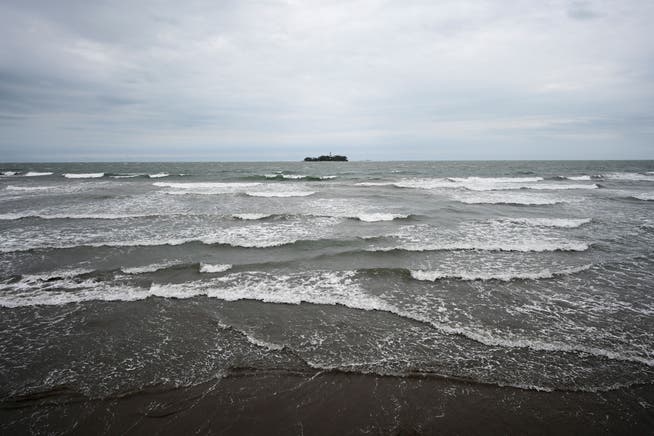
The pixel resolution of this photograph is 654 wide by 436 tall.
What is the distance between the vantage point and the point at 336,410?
3.51m

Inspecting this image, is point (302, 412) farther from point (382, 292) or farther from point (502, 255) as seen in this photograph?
point (502, 255)

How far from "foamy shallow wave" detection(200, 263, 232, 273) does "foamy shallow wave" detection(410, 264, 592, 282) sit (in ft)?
15.4

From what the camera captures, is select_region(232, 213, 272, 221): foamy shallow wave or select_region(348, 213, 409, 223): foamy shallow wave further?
select_region(232, 213, 272, 221): foamy shallow wave

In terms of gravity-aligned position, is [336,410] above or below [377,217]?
below

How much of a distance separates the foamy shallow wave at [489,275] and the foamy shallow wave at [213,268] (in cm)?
470

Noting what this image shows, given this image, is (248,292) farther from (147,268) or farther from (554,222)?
(554,222)

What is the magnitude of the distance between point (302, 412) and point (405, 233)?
28.5 feet

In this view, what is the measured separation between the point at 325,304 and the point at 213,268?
3435mm

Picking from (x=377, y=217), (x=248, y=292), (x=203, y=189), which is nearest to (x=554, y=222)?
(x=377, y=217)

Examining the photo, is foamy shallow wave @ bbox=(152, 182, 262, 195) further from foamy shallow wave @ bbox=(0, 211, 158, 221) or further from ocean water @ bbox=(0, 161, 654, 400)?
ocean water @ bbox=(0, 161, 654, 400)

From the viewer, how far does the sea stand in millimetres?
4184

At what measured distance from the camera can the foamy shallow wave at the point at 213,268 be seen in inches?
306

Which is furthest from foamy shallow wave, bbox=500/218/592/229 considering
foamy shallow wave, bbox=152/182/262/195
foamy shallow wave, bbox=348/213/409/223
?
foamy shallow wave, bbox=152/182/262/195

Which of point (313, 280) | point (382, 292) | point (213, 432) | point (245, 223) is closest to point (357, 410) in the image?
point (213, 432)
